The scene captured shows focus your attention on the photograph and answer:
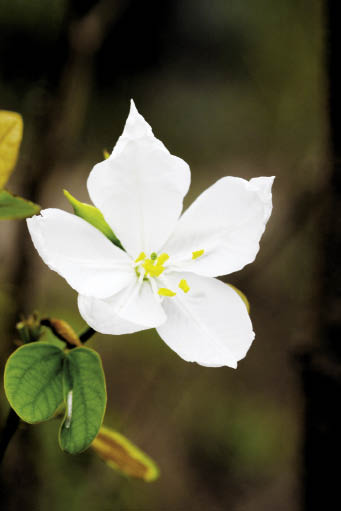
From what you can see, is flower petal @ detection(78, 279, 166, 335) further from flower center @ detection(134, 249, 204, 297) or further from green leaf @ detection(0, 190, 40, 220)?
green leaf @ detection(0, 190, 40, 220)

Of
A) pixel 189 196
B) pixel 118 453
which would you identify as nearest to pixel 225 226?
pixel 118 453

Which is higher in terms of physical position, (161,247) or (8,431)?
(161,247)

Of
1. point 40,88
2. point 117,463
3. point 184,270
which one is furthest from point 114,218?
point 40,88

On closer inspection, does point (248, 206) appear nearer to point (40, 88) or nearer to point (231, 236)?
point (231, 236)

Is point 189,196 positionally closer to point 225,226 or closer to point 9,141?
point 225,226

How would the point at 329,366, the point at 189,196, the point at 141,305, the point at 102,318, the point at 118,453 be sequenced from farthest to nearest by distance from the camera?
the point at 189,196 → the point at 329,366 → the point at 118,453 → the point at 141,305 → the point at 102,318
